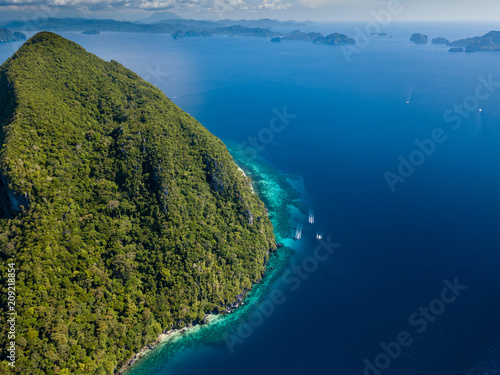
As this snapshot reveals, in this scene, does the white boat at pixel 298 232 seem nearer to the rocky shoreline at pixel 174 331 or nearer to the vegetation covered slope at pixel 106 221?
the vegetation covered slope at pixel 106 221

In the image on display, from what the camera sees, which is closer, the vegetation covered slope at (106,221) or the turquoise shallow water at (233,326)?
the vegetation covered slope at (106,221)

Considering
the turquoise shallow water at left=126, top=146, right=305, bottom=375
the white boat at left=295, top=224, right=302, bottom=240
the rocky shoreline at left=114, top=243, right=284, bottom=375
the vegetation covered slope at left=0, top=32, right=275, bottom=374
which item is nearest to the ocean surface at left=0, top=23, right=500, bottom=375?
the turquoise shallow water at left=126, top=146, right=305, bottom=375

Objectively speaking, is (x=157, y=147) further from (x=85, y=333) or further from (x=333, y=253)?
(x=333, y=253)

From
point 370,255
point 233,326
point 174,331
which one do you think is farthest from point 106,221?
point 370,255

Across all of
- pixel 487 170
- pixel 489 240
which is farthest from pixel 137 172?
pixel 487 170

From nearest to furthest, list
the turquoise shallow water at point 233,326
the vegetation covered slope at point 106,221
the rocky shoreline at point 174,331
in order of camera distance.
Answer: the vegetation covered slope at point 106,221
the rocky shoreline at point 174,331
the turquoise shallow water at point 233,326

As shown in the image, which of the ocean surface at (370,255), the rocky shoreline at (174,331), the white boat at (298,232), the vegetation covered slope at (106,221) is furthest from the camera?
the white boat at (298,232)

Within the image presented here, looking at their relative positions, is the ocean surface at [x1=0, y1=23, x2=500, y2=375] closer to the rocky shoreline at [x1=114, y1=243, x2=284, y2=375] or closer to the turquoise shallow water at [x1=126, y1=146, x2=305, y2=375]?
the turquoise shallow water at [x1=126, y1=146, x2=305, y2=375]

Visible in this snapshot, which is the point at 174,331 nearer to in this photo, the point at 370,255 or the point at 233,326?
the point at 233,326

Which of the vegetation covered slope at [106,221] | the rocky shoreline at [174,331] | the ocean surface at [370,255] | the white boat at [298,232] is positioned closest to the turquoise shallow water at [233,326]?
the ocean surface at [370,255]
